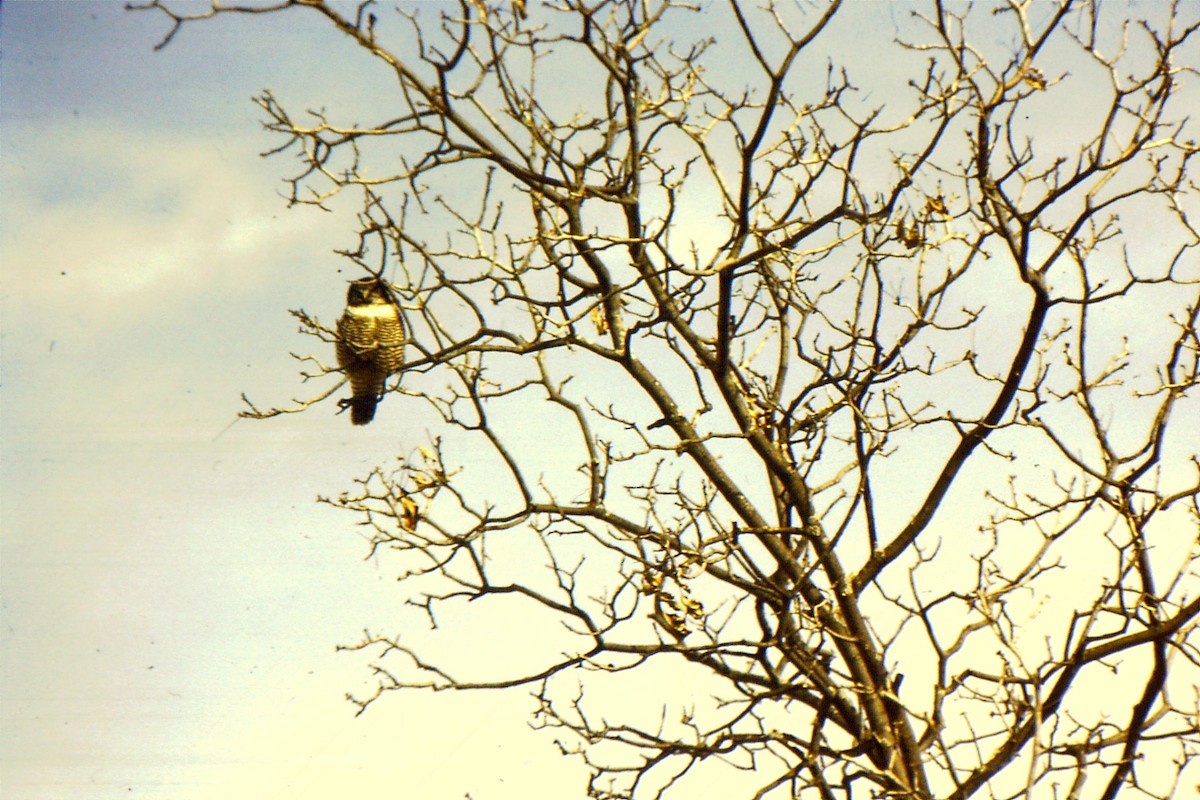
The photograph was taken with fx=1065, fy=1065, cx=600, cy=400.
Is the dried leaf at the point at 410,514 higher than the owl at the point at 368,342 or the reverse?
the reverse

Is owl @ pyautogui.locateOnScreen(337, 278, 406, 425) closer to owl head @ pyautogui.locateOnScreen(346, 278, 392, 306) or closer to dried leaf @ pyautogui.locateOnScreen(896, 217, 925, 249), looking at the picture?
owl head @ pyautogui.locateOnScreen(346, 278, 392, 306)

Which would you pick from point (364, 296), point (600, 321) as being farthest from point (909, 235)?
point (364, 296)

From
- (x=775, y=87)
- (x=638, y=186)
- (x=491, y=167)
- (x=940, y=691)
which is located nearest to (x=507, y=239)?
(x=491, y=167)

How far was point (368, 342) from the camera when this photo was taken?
5.74m

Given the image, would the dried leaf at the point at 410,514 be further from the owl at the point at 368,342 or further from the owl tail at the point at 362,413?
the owl tail at the point at 362,413

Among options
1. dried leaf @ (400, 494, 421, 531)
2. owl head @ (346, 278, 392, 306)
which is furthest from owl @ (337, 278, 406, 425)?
dried leaf @ (400, 494, 421, 531)

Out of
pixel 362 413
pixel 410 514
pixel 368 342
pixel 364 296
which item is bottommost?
pixel 410 514

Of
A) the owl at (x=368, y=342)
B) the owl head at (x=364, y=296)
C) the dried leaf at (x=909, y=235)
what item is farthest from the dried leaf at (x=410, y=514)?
the dried leaf at (x=909, y=235)

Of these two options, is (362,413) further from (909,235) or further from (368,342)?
(909,235)

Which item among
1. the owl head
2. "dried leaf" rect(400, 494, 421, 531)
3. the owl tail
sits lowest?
"dried leaf" rect(400, 494, 421, 531)

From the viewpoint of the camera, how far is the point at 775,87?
13.2ft

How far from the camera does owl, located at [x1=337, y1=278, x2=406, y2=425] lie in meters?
4.72

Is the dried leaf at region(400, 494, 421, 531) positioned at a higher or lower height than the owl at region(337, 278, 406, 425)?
lower

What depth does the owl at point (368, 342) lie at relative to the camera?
472 centimetres
